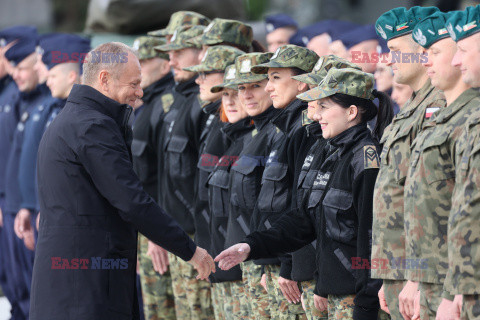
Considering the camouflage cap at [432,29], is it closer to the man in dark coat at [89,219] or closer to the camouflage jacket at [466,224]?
the camouflage jacket at [466,224]

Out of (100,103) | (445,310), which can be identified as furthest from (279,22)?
(445,310)

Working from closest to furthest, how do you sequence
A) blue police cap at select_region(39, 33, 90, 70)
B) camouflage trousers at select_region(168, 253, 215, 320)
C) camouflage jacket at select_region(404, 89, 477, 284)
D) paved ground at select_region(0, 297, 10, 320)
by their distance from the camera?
camouflage jacket at select_region(404, 89, 477, 284)
camouflage trousers at select_region(168, 253, 215, 320)
blue police cap at select_region(39, 33, 90, 70)
paved ground at select_region(0, 297, 10, 320)

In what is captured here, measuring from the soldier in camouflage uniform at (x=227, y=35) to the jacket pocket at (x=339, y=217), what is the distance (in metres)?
2.81

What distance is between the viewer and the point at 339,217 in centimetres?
497

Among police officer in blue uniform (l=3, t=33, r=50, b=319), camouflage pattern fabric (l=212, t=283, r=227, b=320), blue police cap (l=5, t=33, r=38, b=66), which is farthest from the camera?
blue police cap (l=5, t=33, r=38, b=66)

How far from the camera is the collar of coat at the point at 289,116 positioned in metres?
5.81

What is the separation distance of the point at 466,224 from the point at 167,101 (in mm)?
4565

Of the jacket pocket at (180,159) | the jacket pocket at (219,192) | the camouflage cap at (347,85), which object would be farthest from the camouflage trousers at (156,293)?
the camouflage cap at (347,85)

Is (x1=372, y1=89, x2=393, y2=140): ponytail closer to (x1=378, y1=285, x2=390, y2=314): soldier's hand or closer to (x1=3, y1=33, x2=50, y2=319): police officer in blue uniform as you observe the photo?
(x1=378, y1=285, x2=390, y2=314): soldier's hand

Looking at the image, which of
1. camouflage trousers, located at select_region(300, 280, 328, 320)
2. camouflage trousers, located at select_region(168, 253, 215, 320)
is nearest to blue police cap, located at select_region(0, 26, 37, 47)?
camouflage trousers, located at select_region(168, 253, 215, 320)

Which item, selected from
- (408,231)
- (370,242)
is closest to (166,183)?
(370,242)

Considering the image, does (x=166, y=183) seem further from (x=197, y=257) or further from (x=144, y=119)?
(x=197, y=257)

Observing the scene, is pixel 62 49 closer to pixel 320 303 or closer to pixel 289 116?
pixel 289 116

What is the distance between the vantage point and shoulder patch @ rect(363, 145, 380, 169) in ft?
15.9
